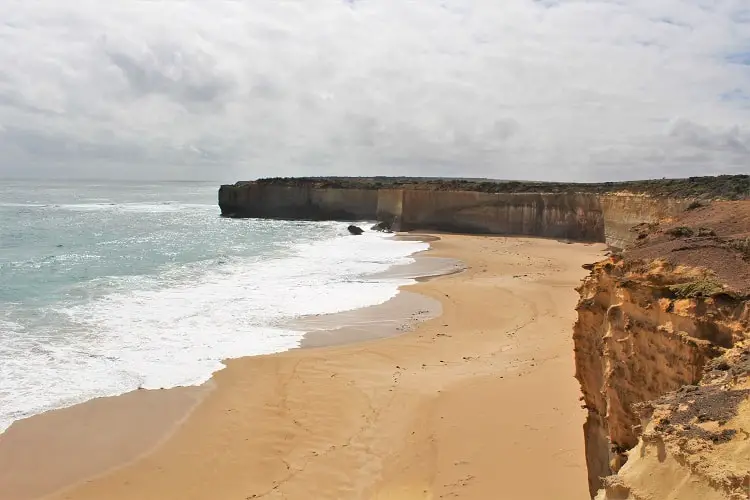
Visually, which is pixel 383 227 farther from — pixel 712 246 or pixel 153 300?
pixel 712 246

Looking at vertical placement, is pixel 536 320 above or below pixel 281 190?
below

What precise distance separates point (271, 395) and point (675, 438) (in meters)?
7.88

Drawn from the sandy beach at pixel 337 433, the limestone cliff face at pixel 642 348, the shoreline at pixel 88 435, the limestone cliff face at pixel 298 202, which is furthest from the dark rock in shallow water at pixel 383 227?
the limestone cliff face at pixel 642 348

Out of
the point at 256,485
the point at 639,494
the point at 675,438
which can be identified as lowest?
the point at 256,485

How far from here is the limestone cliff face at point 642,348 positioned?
10.2ft

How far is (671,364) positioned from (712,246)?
1.58 meters

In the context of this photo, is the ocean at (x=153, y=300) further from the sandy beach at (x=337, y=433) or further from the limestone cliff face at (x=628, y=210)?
the limestone cliff face at (x=628, y=210)

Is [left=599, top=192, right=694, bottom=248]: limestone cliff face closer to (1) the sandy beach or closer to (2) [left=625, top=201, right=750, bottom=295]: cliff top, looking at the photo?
(1) the sandy beach

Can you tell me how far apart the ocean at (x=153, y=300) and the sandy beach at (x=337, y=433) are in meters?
1.07

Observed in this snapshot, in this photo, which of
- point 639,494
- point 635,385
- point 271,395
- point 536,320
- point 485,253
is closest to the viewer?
point 639,494

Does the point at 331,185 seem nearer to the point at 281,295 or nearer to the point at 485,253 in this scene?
the point at 485,253

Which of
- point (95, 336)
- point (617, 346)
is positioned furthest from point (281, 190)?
point (617, 346)

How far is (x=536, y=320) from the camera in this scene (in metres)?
14.8

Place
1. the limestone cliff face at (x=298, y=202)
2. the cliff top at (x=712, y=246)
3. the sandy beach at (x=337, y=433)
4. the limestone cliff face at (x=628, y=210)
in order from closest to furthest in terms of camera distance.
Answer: the cliff top at (x=712, y=246) → the sandy beach at (x=337, y=433) → the limestone cliff face at (x=628, y=210) → the limestone cliff face at (x=298, y=202)
